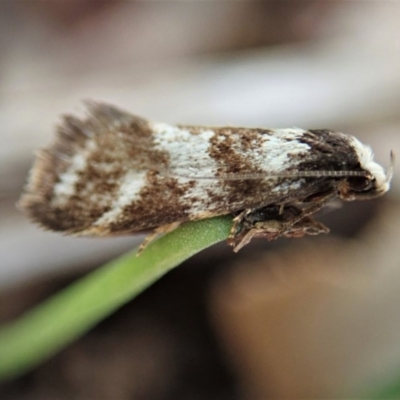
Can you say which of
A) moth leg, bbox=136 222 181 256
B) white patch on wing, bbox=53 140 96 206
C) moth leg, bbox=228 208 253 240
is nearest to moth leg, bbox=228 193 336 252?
moth leg, bbox=228 208 253 240

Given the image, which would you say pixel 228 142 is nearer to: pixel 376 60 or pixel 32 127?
pixel 32 127

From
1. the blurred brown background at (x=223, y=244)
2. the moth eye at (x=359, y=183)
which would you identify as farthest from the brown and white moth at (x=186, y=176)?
the blurred brown background at (x=223, y=244)

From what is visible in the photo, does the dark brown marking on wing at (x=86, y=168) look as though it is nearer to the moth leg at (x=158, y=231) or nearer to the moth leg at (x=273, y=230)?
the moth leg at (x=158, y=231)

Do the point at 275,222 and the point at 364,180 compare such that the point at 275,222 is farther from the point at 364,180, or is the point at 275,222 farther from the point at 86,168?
the point at 86,168

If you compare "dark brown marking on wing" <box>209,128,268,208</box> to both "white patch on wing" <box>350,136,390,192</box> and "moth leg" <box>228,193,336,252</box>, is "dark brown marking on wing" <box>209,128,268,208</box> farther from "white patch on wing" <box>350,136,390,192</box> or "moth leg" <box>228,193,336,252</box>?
"white patch on wing" <box>350,136,390,192</box>

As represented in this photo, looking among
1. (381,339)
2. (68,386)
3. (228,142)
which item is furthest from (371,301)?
(228,142)

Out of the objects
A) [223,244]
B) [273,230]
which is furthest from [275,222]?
[223,244]

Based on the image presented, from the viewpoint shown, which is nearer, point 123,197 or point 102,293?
point 123,197
